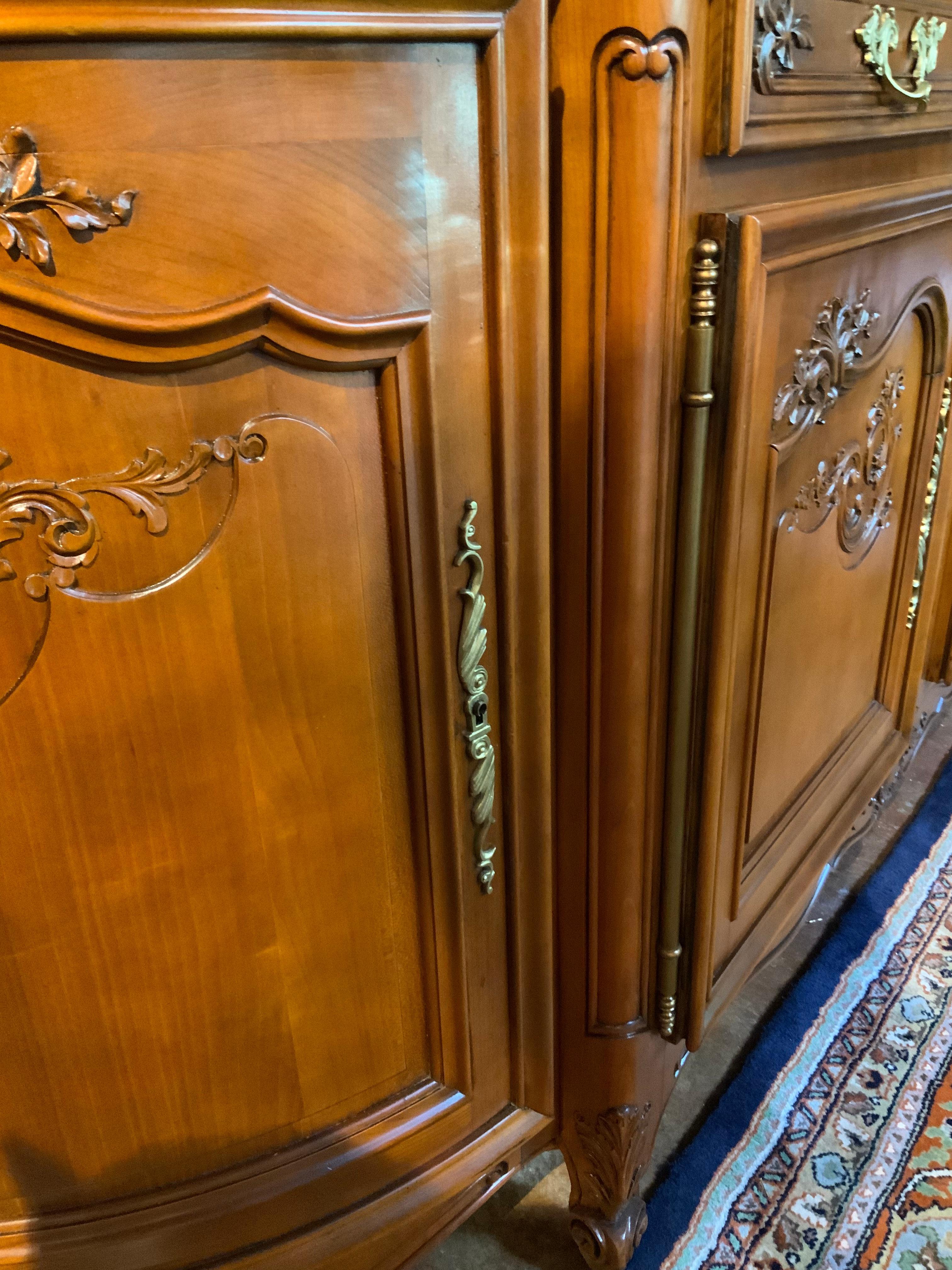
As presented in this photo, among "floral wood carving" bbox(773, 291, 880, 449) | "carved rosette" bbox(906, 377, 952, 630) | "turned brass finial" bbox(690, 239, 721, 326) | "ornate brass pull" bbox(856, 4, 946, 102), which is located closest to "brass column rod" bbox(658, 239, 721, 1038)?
"turned brass finial" bbox(690, 239, 721, 326)

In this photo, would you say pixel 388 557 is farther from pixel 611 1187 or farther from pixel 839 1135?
pixel 839 1135

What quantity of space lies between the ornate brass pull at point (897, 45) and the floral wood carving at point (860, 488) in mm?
240

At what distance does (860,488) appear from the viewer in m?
0.84

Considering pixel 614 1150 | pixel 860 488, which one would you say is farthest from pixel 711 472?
pixel 614 1150

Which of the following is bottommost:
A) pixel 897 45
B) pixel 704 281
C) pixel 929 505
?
pixel 929 505

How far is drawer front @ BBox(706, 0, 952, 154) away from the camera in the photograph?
1.57 ft

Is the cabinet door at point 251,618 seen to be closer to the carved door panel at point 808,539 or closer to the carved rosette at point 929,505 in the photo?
the carved door panel at point 808,539

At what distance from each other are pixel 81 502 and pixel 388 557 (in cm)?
15

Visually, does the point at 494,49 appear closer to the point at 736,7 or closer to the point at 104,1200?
the point at 736,7

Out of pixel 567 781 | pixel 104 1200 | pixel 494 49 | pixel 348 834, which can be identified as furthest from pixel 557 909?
pixel 494 49

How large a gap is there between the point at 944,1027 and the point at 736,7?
1.01 metres

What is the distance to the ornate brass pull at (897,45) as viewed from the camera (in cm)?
61

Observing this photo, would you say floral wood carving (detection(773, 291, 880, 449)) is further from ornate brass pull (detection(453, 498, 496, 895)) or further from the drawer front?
ornate brass pull (detection(453, 498, 496, 895))

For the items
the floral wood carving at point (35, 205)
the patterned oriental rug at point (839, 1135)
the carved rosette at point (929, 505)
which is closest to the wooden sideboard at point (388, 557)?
the floral wood carving at point (35, 205)
